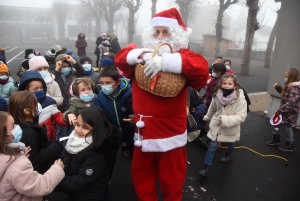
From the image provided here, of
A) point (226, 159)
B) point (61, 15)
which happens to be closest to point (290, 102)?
point (226, 159)

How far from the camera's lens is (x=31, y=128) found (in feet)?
6.86

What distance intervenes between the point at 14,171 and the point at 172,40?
4.95ft

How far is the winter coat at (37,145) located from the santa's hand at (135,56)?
3.32 feet

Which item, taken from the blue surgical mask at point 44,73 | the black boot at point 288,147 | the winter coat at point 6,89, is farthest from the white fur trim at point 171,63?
the black boot at point 288,147

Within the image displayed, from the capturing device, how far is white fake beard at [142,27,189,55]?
2000 mm

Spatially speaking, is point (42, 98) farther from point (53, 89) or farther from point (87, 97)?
point (53, 89)

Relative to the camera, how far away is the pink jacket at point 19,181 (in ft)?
5.20

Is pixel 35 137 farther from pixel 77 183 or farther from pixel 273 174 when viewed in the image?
pixel 273 174

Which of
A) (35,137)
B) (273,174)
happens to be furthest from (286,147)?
(35,137)

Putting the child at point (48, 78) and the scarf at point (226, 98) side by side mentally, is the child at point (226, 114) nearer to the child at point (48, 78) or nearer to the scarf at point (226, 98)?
the scarf at point (226, 98)

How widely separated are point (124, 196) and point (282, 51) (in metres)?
4.59

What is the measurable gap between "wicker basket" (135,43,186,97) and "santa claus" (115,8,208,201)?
40 millimetres

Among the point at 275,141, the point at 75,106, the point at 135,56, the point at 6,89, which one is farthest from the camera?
the point at 275,141

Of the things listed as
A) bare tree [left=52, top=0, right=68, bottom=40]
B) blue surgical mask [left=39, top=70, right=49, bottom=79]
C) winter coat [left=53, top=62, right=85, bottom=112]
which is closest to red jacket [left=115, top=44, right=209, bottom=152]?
blue surgical mask [left=39, top=70, right=49, bottom=79]
